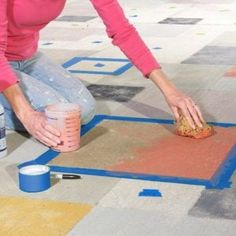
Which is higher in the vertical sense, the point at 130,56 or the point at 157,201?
the point at 130,56

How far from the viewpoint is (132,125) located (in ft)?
10.7

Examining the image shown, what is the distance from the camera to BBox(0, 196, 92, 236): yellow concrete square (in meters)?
2.14

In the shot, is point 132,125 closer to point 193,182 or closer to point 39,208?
point 193,182

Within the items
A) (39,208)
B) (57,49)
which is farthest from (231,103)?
(57,49)

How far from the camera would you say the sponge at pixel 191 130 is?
290cm

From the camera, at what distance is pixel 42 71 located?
3.33m

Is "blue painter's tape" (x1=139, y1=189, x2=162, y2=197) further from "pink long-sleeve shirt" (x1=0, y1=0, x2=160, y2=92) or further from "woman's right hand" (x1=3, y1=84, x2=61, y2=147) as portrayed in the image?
"pink long-sleeve shirt" (x1=0, y1=0, x2=160, y2=92)

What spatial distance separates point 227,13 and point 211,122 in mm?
3873

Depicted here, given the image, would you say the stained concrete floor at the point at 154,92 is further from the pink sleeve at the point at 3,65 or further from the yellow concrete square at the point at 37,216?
the pink sleeve at the point at 3,65

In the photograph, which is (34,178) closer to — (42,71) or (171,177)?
(171,177)

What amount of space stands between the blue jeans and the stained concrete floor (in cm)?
18

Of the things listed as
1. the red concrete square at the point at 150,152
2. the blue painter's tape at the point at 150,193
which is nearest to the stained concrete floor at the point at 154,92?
the blue painter's tape at the point at 150,193

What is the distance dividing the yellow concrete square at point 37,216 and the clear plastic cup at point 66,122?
41cm

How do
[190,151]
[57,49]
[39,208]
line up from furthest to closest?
1. [57,49]
2. [190,151]
3. [39,208]
